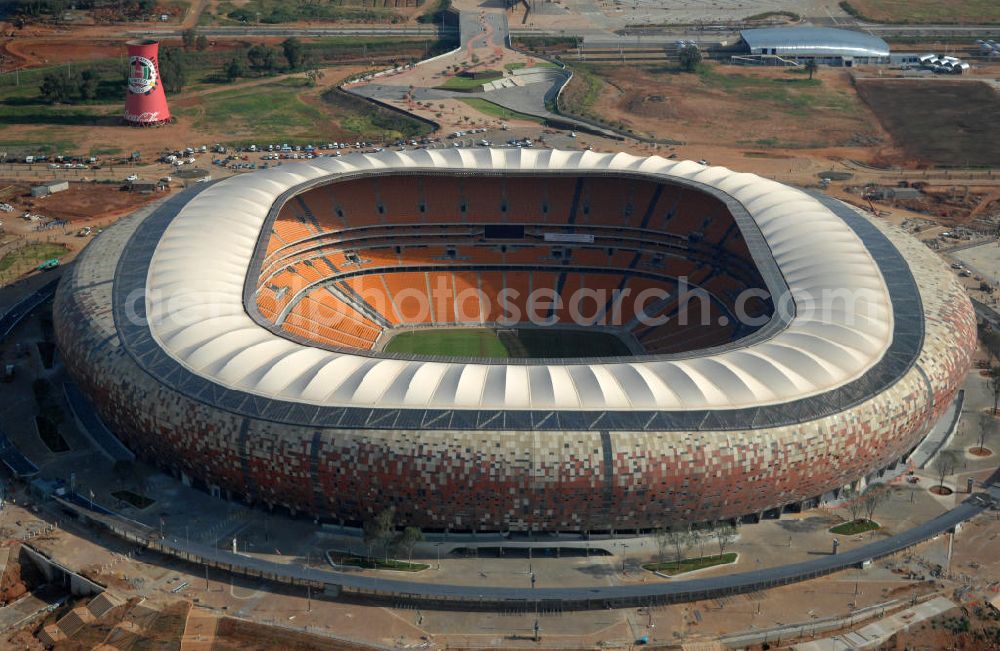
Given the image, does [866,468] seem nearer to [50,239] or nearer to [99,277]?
[99,277]

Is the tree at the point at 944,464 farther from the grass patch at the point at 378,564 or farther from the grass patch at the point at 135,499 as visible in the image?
the grass patch at the point at 135,499

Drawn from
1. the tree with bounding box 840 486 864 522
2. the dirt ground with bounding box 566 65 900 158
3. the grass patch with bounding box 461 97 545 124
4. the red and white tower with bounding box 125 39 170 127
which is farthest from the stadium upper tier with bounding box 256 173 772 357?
the red and white tower with bounding box 125 39 170 127

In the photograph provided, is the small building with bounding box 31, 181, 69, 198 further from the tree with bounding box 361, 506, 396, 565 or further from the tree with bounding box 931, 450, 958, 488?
the tree with bounding box 931, 450, 958, 488

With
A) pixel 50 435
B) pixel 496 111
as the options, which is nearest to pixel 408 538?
pixel 50 435

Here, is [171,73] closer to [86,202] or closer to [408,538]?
[86,202]

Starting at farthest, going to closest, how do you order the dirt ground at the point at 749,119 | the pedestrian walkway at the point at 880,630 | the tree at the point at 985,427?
the dirt ground at the point at 749,119, the tree at the point at 985,427, the pedestrian walkway at the point at 880,630

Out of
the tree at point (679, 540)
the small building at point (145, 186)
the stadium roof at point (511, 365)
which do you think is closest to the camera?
the tree at point (679, 540)

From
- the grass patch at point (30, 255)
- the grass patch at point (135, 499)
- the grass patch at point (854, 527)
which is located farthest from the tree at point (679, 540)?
the grass patch at point (30, 255)
